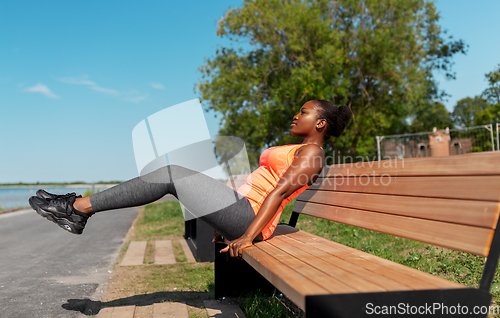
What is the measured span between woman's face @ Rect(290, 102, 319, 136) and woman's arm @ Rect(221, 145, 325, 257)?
29 centimetres

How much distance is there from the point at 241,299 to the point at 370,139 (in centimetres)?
1763

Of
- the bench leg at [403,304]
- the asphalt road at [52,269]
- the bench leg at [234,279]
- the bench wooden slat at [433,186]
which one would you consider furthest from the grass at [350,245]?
the bench leg at [403,304]

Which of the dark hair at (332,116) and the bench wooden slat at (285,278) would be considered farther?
the dark hair at (332,116)

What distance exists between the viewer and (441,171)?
1710 mm

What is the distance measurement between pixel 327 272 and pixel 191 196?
3.53 ft

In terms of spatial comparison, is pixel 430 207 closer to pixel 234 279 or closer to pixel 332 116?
pixel 332 116

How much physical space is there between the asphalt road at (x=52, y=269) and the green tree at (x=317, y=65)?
9270 mm

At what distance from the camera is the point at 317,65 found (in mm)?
14633

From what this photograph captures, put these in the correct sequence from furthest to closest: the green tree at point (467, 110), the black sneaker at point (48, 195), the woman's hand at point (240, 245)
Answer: the green tree at point (467, 110), the black sneaker at point (48, 195), the woman's hand at point (240, 245)

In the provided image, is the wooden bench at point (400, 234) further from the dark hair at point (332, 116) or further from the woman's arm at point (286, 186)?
the dark hair at point (332, 116)

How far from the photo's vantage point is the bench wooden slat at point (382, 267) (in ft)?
4.54

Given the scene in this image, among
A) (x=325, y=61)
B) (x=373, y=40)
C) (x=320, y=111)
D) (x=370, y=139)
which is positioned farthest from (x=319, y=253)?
(x=370, y=139)

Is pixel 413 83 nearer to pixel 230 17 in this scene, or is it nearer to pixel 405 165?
pixel 230 17

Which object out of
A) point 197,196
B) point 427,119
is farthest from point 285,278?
point 427,119
